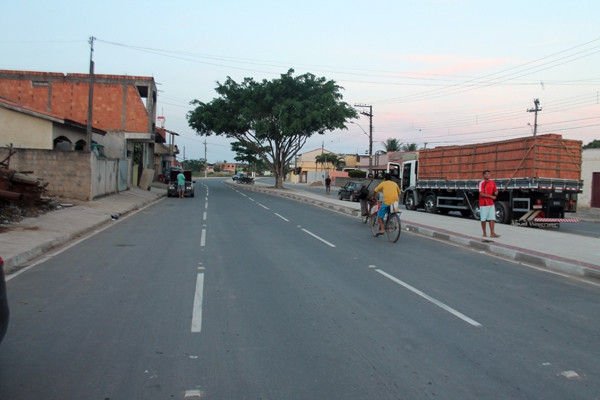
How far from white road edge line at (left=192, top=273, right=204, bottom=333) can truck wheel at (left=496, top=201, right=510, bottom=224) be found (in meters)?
14.1

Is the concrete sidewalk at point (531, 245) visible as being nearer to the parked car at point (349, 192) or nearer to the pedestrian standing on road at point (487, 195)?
the pedestrian standing on road at point (487, 195)

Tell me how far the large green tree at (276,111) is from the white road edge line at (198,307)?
33252mm

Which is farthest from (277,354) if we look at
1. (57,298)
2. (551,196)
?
(551,196)

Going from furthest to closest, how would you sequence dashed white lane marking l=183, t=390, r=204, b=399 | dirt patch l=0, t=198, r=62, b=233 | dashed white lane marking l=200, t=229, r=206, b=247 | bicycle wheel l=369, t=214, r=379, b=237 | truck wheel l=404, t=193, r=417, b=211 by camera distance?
1. truck wheel l=404, t=193, r=417, b=211
2. bicycle wheel l=369, t=214, r=379, b=237
3. dirt patch l=0, t=198, r=62, b=233
4. dashed white lane marking l=200, t=229, r=206, b=247
5. dashed white lane marking l=183, t=390, r=204, b=399

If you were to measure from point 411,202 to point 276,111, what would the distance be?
19.1 meters

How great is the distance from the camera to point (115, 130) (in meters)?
33.6

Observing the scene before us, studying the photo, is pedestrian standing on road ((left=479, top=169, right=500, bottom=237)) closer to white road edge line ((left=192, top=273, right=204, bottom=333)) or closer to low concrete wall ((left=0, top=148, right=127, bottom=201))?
white road edge line ((left=192, top=273, right=204, bottom=333))

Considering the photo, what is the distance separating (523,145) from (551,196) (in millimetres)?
2174

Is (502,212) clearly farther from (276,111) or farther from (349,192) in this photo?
(276,111)

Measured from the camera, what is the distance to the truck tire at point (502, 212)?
59.5ft

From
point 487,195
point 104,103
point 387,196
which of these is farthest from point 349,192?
point 487,195

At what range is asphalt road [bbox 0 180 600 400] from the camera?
397cm

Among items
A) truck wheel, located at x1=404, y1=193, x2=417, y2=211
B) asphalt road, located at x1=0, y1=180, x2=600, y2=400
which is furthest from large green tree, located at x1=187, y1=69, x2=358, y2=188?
asphalt road, located at x1=0, y1=180, x2=600, y2=400

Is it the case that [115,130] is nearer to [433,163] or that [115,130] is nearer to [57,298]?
[433,163]
